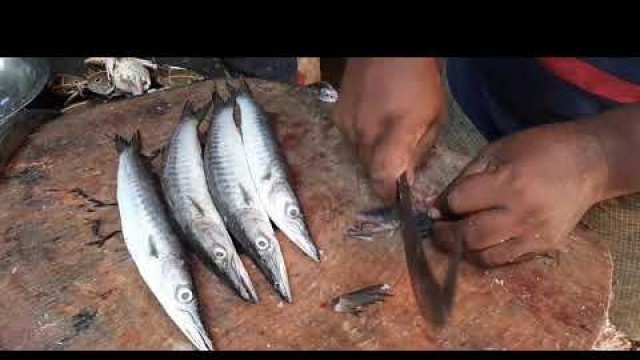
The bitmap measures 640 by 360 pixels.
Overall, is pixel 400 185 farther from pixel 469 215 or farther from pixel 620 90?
pixel 620 90

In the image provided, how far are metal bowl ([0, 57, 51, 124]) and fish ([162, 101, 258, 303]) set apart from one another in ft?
2.51

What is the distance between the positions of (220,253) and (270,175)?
1.13 ft

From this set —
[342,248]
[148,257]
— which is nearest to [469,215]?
[342,248]

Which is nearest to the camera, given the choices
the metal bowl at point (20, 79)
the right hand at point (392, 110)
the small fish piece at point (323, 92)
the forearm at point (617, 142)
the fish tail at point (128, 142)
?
the right hand at point (392, 110)

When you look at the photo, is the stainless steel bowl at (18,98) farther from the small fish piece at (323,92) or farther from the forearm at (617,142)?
the forearm at (617,142)

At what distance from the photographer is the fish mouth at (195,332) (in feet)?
6.27

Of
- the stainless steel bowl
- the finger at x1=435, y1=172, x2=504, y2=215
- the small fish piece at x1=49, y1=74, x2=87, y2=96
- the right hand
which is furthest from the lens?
the small fish piece at x1=49, y1=74, x2=87, y2=96

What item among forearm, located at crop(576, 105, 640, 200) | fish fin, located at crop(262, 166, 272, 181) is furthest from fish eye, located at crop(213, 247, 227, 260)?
forearm, located at crop(576, 105, 640, 200)

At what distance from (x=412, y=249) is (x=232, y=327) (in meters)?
0.53

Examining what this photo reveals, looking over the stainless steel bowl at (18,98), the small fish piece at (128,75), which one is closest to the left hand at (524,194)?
the stainless steel bowl at (18,98)

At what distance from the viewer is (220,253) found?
212 cm

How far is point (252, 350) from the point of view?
192 cm

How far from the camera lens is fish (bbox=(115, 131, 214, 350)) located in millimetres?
1956

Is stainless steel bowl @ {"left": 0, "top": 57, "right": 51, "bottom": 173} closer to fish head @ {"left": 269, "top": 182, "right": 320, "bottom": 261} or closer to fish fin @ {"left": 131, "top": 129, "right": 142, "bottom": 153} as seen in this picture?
fish fin @ {"left": 131, "top": 129, "right": 142, "bottom": 153}
